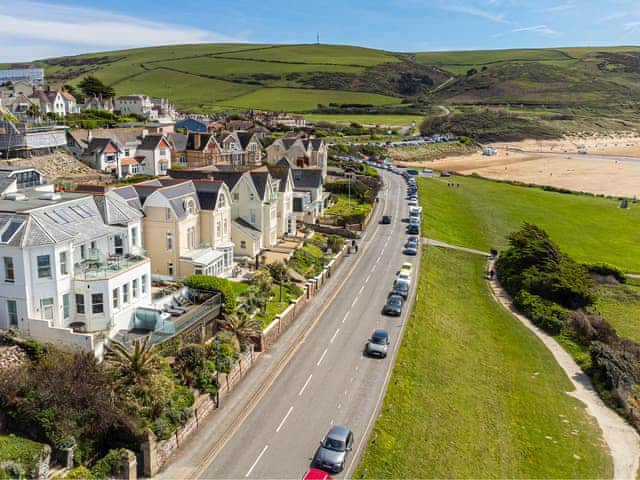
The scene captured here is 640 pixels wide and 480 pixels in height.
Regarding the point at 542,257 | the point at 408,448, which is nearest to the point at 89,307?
the point at 408,448

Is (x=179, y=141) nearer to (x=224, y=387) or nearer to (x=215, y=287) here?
(x=215, y=287)

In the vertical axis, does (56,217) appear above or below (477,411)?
above

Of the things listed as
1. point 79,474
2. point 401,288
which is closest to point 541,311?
point 401,288

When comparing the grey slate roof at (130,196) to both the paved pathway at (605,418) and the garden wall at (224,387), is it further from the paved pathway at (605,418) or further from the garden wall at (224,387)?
the paved pathway at (605,418)

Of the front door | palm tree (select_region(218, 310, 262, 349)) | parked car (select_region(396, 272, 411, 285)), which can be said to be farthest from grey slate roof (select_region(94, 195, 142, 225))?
parked car (select_region(396, 272, 411, 285))

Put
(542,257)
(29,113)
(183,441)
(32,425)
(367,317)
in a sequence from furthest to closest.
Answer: (29,113)
(542,257)
(367,317)
(183,441)
(32,425)

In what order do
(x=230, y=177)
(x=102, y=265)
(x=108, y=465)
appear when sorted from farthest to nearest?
(x=230, y=177) → (x=102, y=265) → (x=108, y=465)

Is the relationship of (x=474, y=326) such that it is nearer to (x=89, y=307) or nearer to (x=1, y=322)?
(x=89, y=307)
